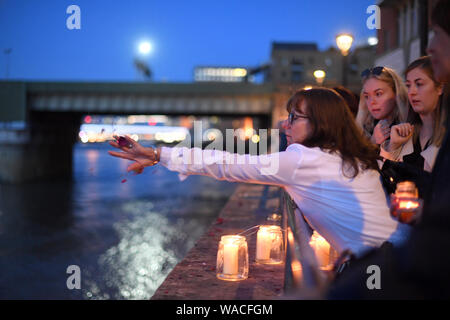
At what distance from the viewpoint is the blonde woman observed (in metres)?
3.77

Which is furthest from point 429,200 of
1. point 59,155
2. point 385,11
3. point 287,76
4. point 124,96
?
point 287,76

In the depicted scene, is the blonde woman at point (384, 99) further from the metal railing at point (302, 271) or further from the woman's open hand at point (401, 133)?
the metal railing at point (302, 271)

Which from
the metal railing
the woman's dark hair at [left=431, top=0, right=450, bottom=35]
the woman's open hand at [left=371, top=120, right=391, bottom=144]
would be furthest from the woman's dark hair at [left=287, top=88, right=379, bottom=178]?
the woman's open hand at [left=371, top=120, right=391, bottom=144]

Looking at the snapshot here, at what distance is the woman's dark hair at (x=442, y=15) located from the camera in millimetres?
1964

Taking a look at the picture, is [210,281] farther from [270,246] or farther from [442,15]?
[442,15]

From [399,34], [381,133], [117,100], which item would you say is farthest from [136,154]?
[117,100]

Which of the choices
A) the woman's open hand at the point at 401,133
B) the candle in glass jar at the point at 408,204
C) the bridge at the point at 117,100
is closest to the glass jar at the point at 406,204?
the candle in glass jar at the point at 408,204

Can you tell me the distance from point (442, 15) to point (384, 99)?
1.93 m

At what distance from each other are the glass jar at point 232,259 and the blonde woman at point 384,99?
1.53 meters

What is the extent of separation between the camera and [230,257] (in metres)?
4.59

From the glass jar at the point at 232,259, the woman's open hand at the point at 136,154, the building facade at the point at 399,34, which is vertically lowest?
the glass jar at the point at 232,259

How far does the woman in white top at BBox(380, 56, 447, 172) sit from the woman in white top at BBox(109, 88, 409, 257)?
661mm

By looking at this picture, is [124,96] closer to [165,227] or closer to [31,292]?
[165,227]
